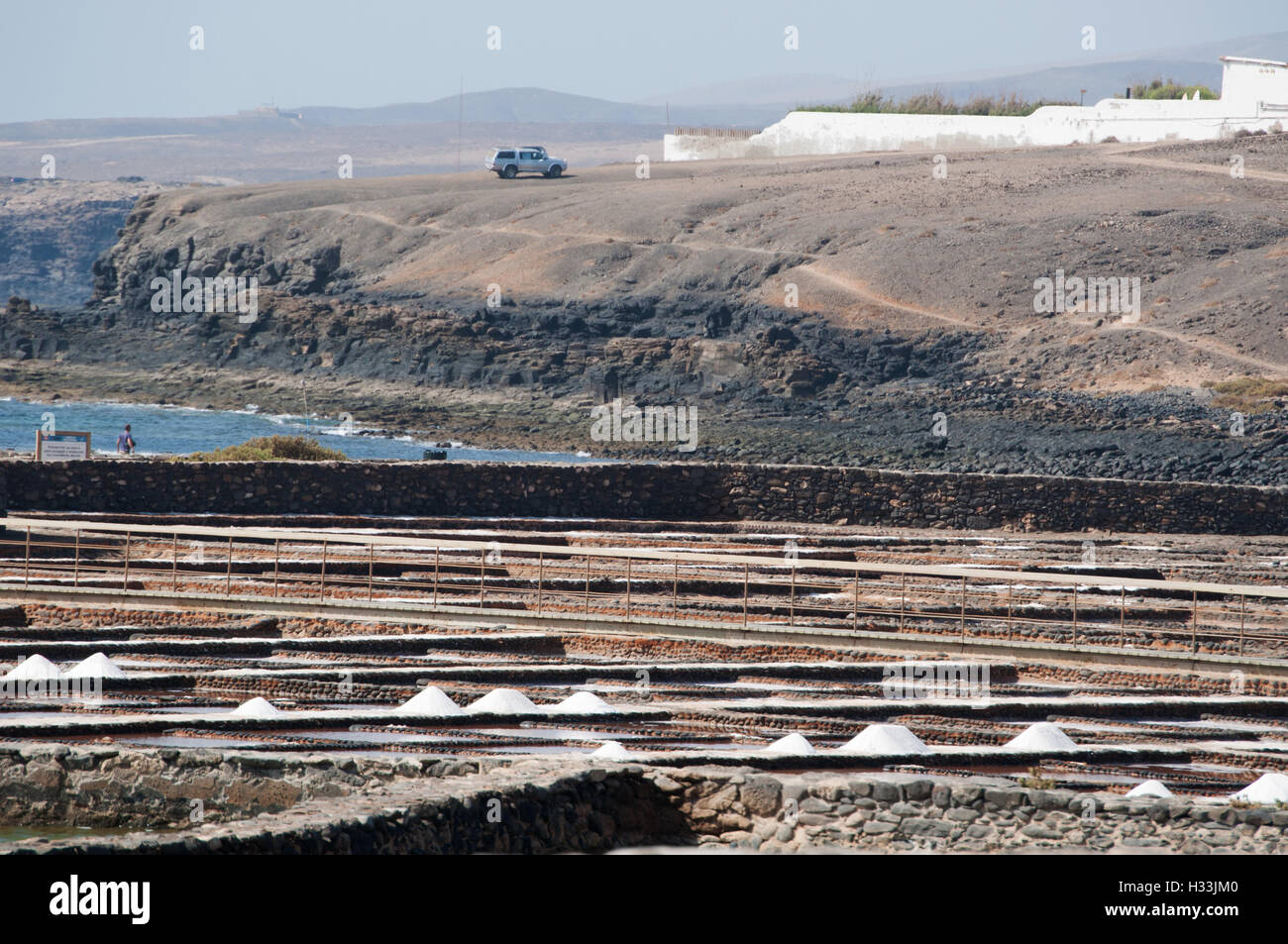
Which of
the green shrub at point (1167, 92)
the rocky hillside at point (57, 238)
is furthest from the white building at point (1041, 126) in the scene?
the rocky hillside at point (57, 238)

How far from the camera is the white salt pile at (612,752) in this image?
42.8 feet

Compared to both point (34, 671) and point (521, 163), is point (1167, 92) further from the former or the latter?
point (34, 671)

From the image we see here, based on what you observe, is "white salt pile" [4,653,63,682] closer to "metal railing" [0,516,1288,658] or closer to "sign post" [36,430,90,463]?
"metal railing" [0,516,1288,658]

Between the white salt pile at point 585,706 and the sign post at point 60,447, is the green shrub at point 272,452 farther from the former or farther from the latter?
the white salt pile at point 585,706

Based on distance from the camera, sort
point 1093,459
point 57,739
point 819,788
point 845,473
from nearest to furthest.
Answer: point 819,788
point 57,739
point 845,473
point 1093,459

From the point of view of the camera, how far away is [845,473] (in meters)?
32.1

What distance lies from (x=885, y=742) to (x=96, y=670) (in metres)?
7.23

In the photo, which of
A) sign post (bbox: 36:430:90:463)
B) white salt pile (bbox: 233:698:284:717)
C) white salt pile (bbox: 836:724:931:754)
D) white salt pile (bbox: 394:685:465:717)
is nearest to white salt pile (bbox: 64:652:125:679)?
white salt pile (bbox: 233:698:284:717)

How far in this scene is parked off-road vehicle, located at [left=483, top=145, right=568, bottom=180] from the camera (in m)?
104

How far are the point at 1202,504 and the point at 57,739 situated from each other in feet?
80.5

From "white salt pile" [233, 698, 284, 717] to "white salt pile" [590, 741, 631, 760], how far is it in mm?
2823
